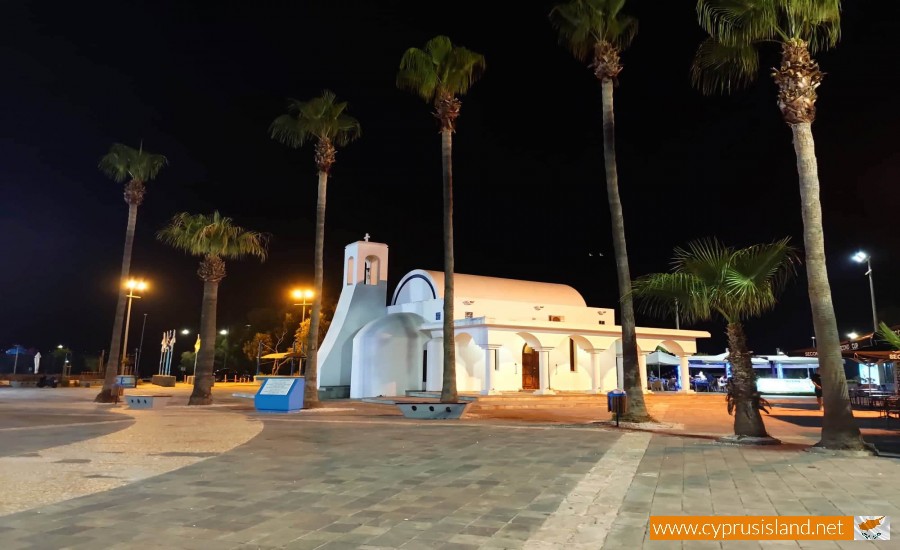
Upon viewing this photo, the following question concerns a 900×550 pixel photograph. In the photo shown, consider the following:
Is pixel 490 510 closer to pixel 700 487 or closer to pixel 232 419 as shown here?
pixel 700 487

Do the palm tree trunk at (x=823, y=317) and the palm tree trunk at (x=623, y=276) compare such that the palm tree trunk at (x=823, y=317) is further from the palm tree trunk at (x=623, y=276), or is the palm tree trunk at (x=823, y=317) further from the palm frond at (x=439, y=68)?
the palm frond at (x=439, y=68)

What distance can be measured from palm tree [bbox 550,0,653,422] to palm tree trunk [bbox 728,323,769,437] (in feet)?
15.3

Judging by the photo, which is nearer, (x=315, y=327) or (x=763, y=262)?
(x=763, y=262)

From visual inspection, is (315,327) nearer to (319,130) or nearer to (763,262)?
(319,130)

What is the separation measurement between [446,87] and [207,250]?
12.2 m

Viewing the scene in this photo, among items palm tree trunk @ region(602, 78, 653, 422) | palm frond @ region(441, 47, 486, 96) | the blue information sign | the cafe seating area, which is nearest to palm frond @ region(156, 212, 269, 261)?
the blue information sign

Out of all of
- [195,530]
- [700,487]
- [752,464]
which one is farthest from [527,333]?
[195,530]

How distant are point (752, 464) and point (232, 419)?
13.9 metres

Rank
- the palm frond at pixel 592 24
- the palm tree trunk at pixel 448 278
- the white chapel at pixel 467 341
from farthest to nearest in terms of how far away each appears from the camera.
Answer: the white chapel at pixel 467 341, the palm tree trunk at pixel 448 278, the palm frond at pixel 592 24

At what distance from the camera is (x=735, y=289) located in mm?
11383

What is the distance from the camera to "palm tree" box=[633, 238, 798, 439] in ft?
37.3

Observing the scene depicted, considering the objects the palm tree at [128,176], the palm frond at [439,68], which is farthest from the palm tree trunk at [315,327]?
the palm tree at [128,176]

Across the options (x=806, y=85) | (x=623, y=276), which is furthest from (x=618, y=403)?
(x=806, y=85)

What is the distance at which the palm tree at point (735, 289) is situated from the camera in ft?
37.3
